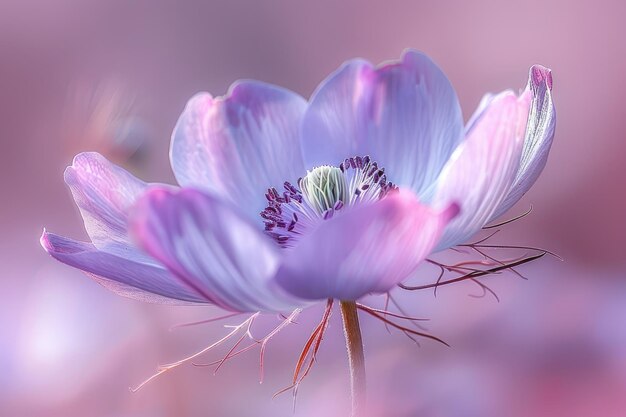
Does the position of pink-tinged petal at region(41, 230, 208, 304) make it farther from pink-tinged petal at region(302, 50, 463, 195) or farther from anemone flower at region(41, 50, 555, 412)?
pink-tinged petal at region(302, 50, 463, 195)

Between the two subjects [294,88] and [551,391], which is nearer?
[551,391]

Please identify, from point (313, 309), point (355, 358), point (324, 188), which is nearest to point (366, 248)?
point (355, 358)

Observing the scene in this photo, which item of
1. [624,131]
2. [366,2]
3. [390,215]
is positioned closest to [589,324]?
[390,215]

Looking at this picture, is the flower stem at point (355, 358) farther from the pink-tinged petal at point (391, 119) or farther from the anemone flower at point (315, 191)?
the pink-tinged petal at point (391, 119)

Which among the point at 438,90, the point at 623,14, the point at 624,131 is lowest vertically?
the point at 624,131

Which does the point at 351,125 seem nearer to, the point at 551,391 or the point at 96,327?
the point at 551,391

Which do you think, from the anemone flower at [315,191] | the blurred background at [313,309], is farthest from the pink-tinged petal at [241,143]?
the blurred background at [313,309]

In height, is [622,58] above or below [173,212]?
below
